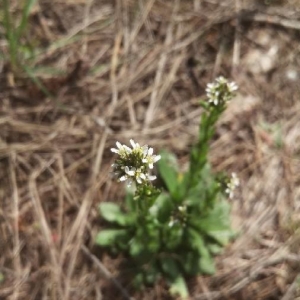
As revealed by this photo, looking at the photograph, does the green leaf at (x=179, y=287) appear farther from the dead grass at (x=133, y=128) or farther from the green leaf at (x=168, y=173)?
the green leaf at (x=168, y=173)

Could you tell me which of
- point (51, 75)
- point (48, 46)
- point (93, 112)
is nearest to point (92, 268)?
point (93, 112)

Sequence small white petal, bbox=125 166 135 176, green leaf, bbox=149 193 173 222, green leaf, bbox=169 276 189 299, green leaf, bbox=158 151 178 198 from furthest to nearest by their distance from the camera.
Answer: green leaf, bbox=158 151 178 198 → green leaf, bbox=169 276 189 299 → green leaf, bbox=149 193 173 222 → small white petal, bbox=125 166 135 176

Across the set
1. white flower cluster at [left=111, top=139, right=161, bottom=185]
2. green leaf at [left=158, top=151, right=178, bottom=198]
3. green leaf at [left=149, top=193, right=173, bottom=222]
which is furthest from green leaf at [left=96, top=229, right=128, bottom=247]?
white flower cluster at [left=111, top=139, right=161, bottom=185]

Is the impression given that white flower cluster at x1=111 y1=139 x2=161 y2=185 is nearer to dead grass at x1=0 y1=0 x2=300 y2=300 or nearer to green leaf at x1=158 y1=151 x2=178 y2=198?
green leaf at x1=158 y1=151 x2=178 y2=198

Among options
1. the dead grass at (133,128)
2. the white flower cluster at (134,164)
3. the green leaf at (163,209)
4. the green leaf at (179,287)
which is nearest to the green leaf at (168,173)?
the green leaf at (163,209)

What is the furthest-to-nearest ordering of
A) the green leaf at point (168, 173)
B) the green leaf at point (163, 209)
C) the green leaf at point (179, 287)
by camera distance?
the green leaf at point (168, 173) < the green leaf at point (179, 287) < the green leaf at point (163, 209)

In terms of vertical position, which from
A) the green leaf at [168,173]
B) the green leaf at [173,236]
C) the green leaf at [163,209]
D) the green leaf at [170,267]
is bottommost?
the green leaf at [170,267]

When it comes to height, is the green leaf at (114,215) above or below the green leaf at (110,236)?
above
